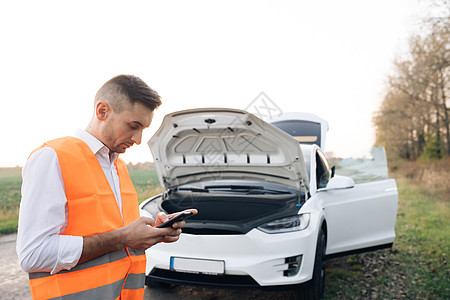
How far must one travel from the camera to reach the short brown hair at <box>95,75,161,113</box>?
4.20 ft

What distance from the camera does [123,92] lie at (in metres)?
1.28

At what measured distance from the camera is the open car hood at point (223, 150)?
2.92 m

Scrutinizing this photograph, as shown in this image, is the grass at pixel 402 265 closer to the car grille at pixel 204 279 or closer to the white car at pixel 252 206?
the white car at pixel 252 206

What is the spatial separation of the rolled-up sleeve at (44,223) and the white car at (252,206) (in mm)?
1790

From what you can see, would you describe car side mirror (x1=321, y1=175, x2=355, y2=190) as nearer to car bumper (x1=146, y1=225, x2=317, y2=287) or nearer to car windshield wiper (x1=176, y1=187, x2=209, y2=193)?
car bumper (x1=146, y1=225, x2=317, y2=287)

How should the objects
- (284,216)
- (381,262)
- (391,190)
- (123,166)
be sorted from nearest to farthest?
1. (123,166)
2. (284,216)
3. (391,190)
4. (381,262)

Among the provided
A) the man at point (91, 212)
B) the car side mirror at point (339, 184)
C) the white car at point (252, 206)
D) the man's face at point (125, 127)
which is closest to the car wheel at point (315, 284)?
the white car at point (252, 206)

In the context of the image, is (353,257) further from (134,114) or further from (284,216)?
(134,114)

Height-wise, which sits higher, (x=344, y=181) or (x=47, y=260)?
(x=47, y=260)

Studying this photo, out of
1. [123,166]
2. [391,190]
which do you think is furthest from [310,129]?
[123,166]

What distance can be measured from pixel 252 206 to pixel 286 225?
0.62 meters

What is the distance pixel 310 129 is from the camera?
5383 mm

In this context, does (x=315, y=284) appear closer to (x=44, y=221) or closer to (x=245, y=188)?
(x=245, y=188)

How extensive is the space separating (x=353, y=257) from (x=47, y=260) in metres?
4.51
